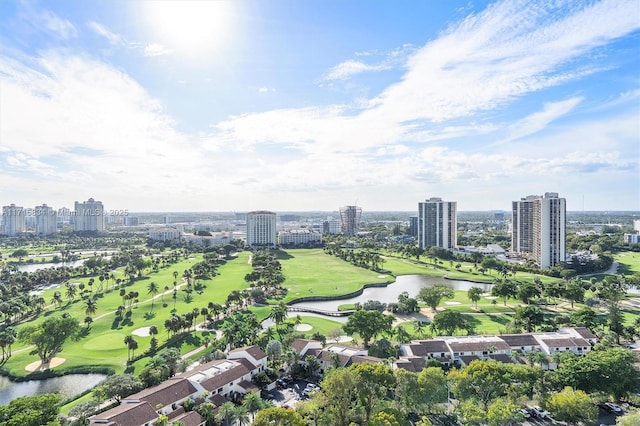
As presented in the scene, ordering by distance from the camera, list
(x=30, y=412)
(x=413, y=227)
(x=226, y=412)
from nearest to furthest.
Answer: (x=30, y=412), (x=226, y=412), (x=413, y=227)

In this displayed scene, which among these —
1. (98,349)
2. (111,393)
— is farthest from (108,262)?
(111,393)

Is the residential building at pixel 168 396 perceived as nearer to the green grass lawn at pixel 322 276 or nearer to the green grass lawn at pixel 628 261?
the green grass lawn at pixel 322 276

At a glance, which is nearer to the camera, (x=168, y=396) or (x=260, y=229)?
(x=168, y=396)

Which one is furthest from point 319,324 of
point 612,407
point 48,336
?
point 612,407

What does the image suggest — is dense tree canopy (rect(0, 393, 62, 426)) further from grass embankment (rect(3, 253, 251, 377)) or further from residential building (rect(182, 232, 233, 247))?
residential building (rect(182, 232, 233, 247))

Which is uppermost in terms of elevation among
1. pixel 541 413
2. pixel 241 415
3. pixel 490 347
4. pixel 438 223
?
pixel 438 223

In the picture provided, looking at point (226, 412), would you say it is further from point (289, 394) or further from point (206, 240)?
point (206, 240)

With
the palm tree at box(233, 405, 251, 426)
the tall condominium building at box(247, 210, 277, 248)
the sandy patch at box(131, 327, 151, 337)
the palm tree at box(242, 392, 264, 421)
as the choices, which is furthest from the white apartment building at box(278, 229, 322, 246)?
the palm tree at box(233, 405, 251, 426)
